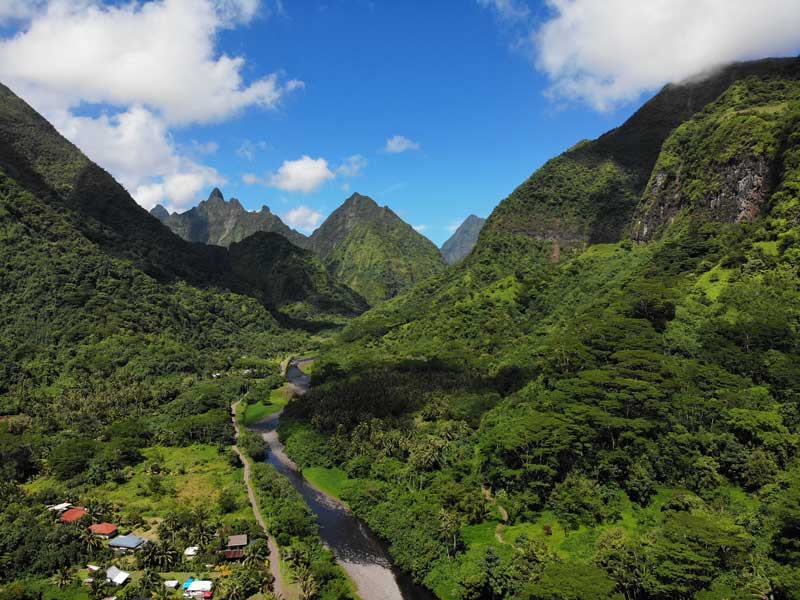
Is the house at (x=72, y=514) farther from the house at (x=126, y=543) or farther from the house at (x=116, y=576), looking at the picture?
the house at (x=116, y=576)

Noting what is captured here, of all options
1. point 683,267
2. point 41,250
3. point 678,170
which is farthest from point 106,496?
point 678,170

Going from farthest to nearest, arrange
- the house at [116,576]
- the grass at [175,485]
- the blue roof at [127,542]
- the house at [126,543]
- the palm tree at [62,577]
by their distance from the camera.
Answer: the grass at [175,485], the blue roof at [127,542], the house at [126,543], the house at [116,576], the palm tree at [62,577]

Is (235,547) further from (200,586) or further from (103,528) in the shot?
(103,528)

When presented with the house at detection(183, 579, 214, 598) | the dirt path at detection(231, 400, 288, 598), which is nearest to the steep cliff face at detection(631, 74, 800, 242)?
the dirt path at detection(231, 400, 288, 598)

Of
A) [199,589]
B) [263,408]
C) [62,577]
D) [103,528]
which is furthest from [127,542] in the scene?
[263,408]

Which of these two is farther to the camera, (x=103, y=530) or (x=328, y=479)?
(x=328, y=479)

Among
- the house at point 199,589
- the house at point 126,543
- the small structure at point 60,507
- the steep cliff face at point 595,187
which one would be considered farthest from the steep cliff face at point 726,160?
the small structure at point 60,507

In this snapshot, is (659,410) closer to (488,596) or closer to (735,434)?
(735,434)

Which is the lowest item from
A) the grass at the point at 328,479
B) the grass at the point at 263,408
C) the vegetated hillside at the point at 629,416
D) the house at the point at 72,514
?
the house at the point at 72,514
